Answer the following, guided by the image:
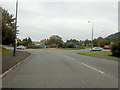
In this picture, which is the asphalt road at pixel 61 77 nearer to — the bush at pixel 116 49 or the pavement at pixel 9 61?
the pavement at pixel 9 61

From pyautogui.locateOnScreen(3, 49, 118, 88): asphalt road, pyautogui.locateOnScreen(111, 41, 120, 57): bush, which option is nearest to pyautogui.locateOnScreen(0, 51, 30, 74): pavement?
pyautogui.locateOnScreen(3, 49, 118, 88): asphalt road

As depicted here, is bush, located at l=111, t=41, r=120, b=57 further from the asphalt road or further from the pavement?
the pavement

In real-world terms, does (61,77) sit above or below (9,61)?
below

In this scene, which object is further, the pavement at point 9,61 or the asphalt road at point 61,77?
the pavement at point 9,61

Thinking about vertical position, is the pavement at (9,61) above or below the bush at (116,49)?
→ below

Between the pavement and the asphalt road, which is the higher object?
the pavement

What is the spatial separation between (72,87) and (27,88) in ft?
5.72

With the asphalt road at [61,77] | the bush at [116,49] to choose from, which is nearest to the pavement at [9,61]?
the asphalt road at [61,77]

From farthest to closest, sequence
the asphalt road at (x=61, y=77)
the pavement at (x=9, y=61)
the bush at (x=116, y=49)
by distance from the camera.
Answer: the bush at (x=116, y=49)
the pavement at (x=9, y=61)
the asphalt road at (x=61, y=77)

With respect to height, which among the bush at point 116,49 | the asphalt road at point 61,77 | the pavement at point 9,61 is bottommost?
the asphalt road at point 61,77

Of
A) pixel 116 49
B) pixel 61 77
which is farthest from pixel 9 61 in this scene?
→ pixel 116 49

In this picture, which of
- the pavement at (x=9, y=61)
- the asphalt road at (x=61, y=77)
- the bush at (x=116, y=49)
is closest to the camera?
the asphalt road at (x=61, y=77)

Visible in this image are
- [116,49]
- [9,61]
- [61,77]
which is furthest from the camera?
[116,49]

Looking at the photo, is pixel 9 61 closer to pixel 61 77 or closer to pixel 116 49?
pixel 61 77
